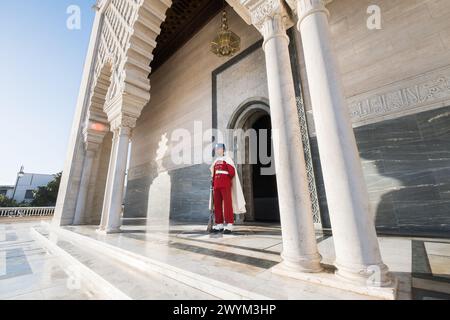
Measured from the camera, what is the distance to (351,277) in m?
1.22

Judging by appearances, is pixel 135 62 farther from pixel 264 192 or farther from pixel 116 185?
pixel 264 192

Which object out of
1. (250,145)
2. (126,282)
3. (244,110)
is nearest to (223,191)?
(126,282)

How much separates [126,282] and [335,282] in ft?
4.85

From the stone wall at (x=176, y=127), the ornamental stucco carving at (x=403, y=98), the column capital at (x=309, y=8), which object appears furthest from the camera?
the stone wall at (x=176, y=127)

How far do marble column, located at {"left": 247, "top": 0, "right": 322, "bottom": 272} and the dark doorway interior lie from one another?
12.3ft

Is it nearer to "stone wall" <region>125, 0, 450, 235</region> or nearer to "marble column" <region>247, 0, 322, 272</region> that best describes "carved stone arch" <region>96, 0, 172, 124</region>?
"stone wall" <region>125, 0, 450, 235</region>

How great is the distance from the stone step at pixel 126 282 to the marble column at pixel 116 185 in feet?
5.01

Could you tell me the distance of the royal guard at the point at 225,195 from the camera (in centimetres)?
340

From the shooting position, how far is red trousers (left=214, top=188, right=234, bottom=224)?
3.38m

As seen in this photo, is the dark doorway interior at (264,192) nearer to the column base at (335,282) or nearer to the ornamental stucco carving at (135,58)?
the ornamental stucco carving at (135,58)

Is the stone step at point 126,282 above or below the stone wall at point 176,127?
below

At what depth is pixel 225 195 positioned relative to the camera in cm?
341

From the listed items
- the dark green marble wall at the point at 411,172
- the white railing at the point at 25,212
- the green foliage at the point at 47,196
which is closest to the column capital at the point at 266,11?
the dark green marble wall at the point at 411,172
